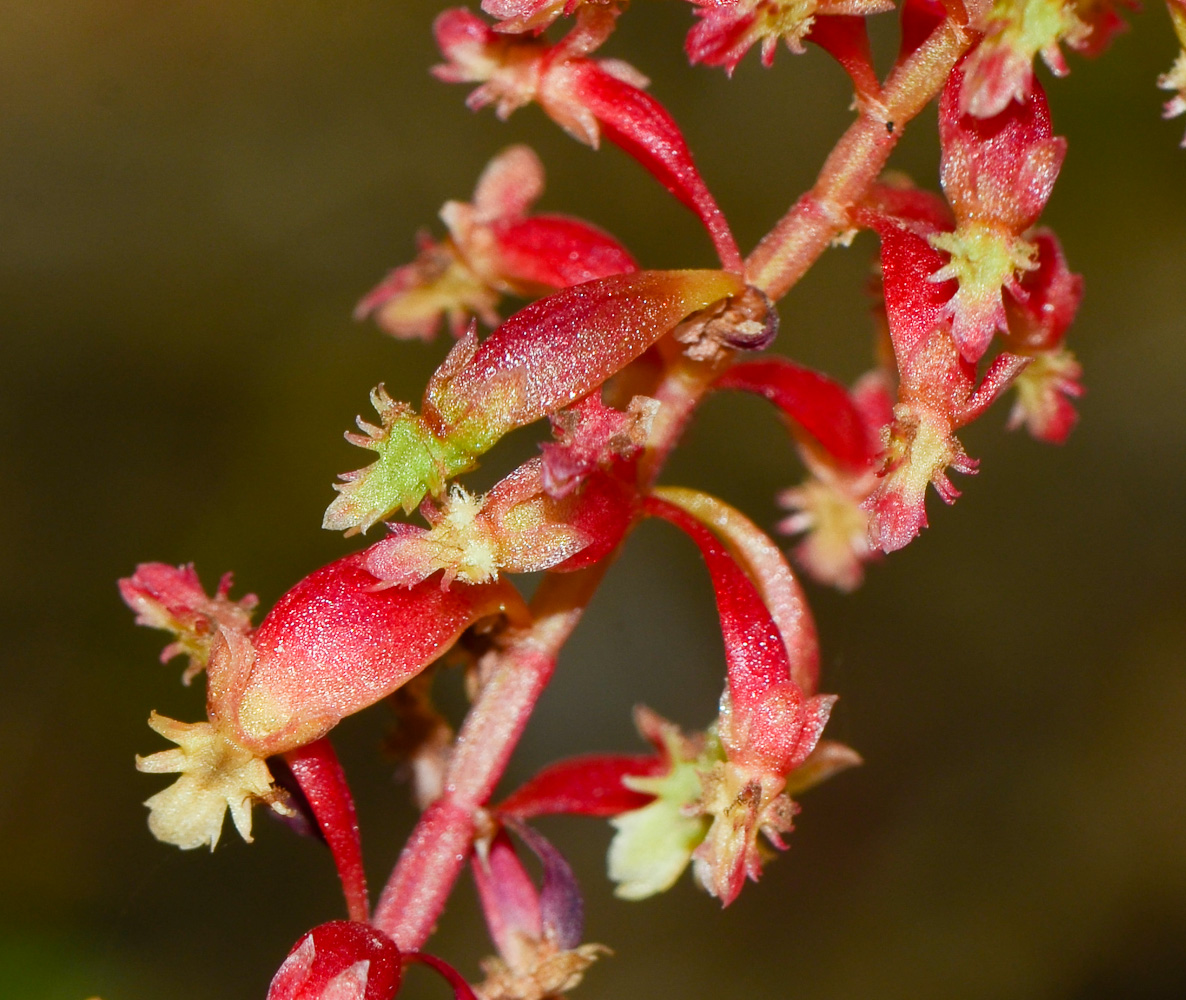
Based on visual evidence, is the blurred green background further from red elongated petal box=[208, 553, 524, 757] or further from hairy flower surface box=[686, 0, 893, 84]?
hairy flower surface box=[686, 0, 893, 84]

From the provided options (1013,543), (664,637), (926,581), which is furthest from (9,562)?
(1013,543)

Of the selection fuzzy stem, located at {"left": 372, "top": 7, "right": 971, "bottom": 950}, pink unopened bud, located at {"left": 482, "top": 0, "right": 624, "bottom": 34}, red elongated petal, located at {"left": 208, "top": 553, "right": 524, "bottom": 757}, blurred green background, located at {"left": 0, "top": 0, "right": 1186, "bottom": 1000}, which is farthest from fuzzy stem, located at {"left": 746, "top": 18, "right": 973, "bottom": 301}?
blurred green background, located at {"left": 0, "top": 0, "right": 1186, "bottom": 1000}

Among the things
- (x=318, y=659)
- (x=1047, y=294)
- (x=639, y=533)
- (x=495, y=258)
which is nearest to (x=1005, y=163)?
(x=1047, y=294)

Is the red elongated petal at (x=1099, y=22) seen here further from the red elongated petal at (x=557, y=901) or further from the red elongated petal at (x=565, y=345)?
the red elongated petal at (x=557, y=901)

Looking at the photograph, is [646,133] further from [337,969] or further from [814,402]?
[337,969]

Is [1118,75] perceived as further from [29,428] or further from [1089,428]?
[29,428]
